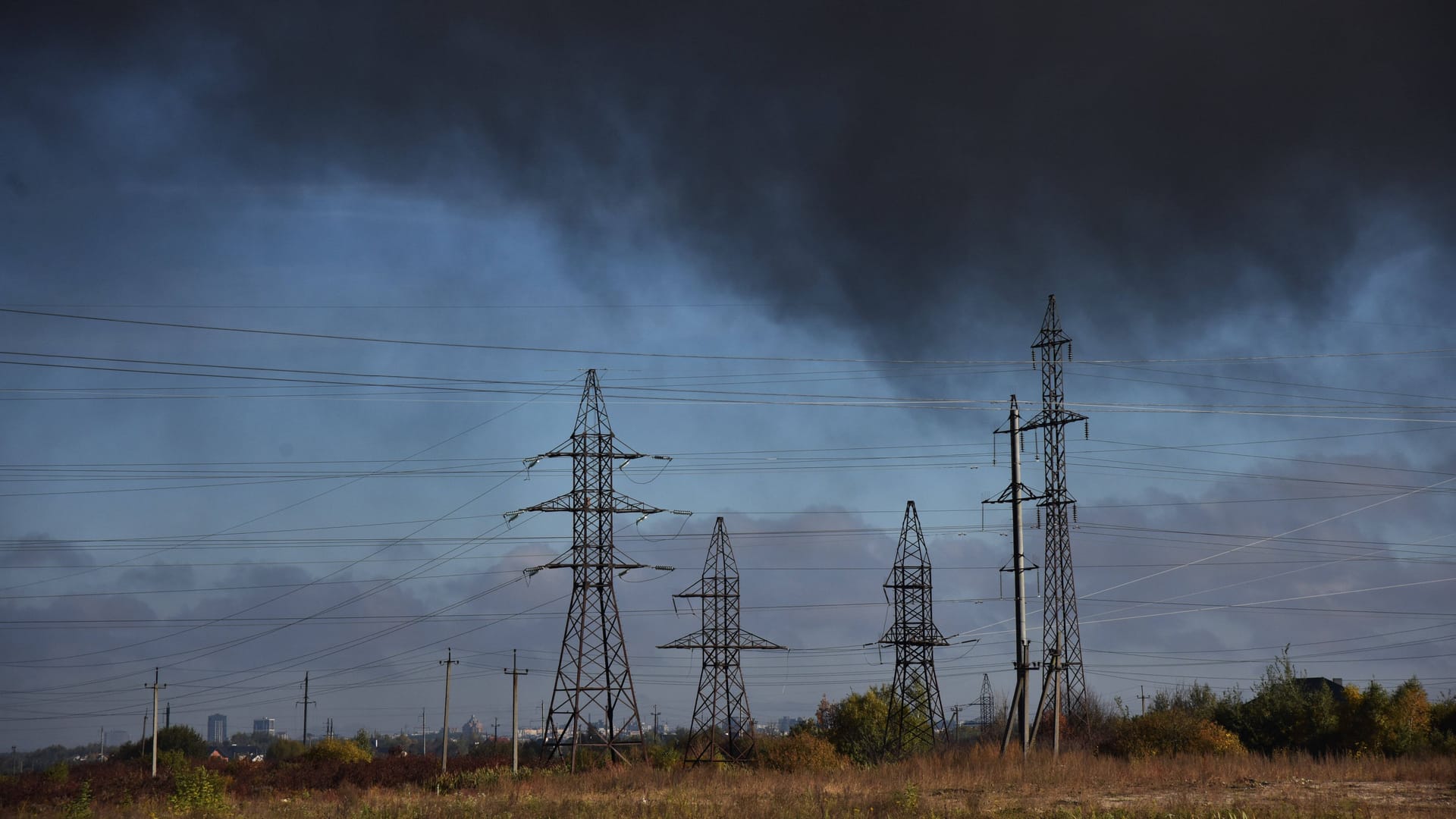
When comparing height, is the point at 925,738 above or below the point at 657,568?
below

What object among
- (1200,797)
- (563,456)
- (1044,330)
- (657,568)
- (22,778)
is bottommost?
(22,778)

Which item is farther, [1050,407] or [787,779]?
[1050,407]

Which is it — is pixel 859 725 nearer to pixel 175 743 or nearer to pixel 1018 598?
pixel 1018 598

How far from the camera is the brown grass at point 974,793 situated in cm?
2628

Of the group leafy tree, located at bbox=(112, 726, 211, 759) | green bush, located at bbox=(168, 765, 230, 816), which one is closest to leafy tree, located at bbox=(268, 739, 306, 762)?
leafy tree, located at bbox=(112, 726, 211, 759)

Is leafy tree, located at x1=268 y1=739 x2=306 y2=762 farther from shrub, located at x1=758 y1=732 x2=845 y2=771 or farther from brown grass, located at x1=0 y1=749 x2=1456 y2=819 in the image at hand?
shrub, located at x1=758 y1=732 x2=845 y2=771

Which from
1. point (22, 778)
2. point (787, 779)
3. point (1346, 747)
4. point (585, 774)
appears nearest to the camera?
point (787, 779)

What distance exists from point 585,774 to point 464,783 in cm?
599

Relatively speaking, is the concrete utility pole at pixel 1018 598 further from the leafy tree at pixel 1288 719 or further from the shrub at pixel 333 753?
the shrub at pixel 333 753

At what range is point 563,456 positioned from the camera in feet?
172

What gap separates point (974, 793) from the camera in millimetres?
30141

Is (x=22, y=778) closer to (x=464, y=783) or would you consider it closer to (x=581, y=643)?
(x=464, y=783)

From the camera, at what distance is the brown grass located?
26.3 m

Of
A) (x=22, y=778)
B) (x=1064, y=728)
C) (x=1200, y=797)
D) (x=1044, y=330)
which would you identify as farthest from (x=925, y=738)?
(x=22, y=778)
